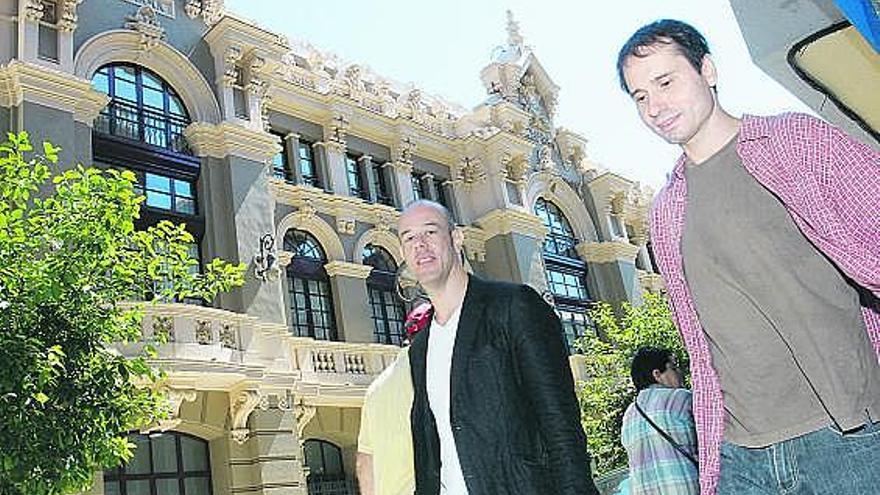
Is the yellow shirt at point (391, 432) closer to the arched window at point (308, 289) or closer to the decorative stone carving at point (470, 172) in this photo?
the arched window at point (308, 289)

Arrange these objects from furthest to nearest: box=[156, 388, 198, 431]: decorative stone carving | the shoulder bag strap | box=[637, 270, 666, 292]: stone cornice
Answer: box=[637, 270, 666, 292]: stone cornice, box=[156, 388, 198, 431]: decorative stone carving, the shoulder bag strap

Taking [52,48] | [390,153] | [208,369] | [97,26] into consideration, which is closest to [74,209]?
[208,369]

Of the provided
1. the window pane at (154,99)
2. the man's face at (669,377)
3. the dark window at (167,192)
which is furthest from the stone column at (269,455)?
the man's face at (669,377)

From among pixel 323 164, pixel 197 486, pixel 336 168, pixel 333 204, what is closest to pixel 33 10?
pixel 323 164

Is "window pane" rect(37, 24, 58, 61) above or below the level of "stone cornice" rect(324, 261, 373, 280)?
above

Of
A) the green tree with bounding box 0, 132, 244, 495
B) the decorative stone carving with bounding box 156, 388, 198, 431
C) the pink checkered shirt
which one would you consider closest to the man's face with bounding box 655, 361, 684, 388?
the pink checkered shirt

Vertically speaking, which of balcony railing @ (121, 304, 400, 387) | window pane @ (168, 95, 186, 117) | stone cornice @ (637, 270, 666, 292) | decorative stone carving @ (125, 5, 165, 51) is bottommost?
balcony railing @ (121, 304, 400, 387)

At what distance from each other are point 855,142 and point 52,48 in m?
14.3

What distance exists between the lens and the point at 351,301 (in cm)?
1733

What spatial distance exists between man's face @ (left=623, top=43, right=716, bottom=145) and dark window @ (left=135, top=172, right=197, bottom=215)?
43.7 ft

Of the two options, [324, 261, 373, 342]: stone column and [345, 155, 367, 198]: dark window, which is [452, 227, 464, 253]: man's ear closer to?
[324, 261, 373, 342]: stone column

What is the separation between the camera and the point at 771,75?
4.66 metres

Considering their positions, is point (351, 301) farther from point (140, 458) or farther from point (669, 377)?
point (669, 377)

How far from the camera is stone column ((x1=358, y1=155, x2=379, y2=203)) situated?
19516mm
